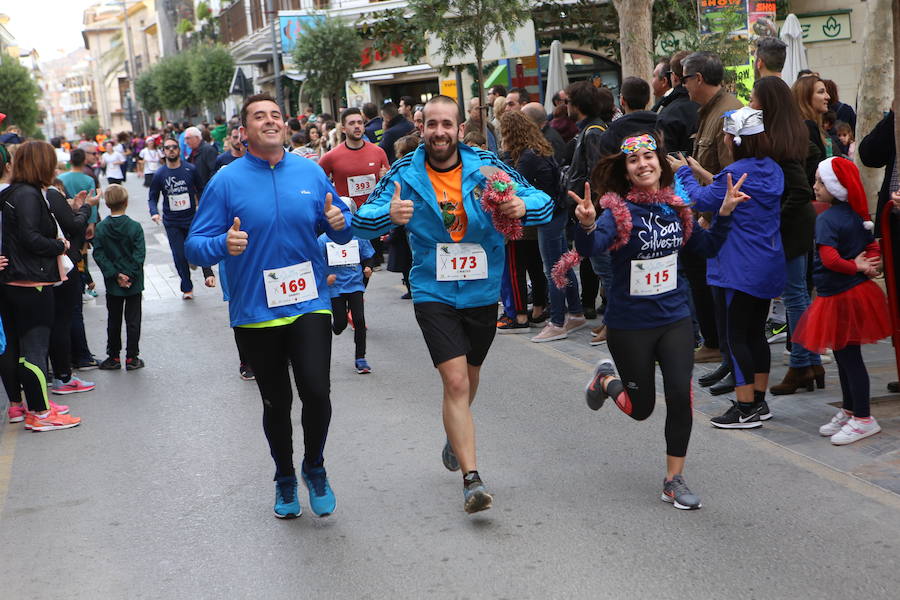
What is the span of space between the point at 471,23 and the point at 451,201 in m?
10.2

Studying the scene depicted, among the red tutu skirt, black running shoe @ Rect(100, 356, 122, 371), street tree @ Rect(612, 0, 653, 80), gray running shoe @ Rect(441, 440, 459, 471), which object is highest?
street tree @ Rect(612, 0, 653, 80)

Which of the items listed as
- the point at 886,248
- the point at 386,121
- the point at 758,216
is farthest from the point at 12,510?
the point at 386,121

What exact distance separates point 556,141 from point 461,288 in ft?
18.7

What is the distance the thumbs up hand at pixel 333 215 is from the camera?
5.13 metres

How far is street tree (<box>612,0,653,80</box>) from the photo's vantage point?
42.0 feet

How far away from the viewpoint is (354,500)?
5.59 m

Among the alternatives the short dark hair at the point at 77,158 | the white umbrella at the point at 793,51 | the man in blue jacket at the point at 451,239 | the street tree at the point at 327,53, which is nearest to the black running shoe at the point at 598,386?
the man in blue jacket at the point at 451,239

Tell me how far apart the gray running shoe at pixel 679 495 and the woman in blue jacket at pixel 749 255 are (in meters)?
1.39

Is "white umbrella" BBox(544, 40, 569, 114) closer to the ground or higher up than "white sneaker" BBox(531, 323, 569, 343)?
higher up

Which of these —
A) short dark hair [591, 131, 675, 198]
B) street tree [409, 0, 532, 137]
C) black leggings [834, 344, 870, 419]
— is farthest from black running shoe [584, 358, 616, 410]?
street tree [409, 0, 532, 137]

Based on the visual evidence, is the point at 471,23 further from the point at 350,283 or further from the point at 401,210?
the point at 401,210

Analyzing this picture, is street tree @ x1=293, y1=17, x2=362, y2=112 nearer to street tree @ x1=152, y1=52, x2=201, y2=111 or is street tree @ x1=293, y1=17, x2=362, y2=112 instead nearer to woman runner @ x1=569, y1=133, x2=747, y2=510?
woman runner @ x1=569, y1=133, x2=747, y2=510

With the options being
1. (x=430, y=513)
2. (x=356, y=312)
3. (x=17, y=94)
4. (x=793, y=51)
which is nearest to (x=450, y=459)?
(x=430, y=513)

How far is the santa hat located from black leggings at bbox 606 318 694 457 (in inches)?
59.0
